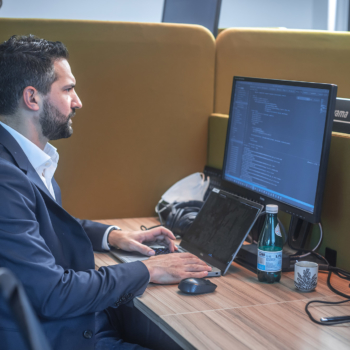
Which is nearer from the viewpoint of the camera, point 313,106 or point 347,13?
point 313,106

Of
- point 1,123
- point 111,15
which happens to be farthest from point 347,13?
point 1,123

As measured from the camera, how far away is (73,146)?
1.89 metres

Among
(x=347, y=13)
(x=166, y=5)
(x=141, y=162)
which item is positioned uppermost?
(x=347, y=13)

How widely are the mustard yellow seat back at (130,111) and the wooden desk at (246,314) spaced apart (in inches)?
30.4

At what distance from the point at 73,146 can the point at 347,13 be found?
13.7 ft

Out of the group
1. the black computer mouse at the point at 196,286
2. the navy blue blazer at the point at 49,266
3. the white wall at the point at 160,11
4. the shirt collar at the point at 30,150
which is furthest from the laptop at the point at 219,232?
the white wall at the point at 160,11

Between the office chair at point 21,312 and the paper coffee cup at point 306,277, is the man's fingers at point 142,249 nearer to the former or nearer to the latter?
the paper coffee cup at point 306,277

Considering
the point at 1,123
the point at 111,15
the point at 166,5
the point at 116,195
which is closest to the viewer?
the point at 1,123

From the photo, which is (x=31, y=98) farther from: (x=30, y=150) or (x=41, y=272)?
(x=41, y=272)

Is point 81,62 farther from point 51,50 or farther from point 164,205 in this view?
point 164,205

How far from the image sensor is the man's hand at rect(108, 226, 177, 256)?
1.49 meters

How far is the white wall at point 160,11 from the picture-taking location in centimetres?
409

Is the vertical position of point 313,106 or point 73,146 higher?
point 313,106

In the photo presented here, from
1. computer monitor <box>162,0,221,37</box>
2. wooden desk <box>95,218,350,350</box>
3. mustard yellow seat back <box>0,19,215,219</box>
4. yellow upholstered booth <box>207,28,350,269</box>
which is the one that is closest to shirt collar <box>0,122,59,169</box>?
wooden desk <box>95,218,350,350</box>
